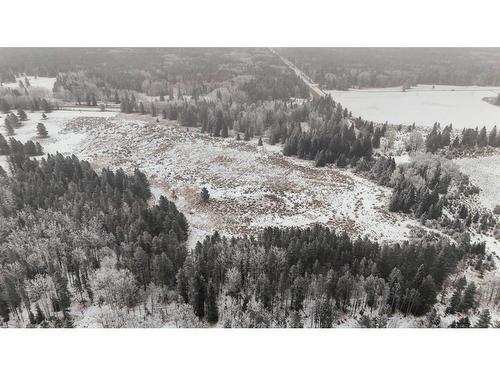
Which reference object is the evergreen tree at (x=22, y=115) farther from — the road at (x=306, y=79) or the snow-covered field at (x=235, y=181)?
the road at (x=306, y=79)

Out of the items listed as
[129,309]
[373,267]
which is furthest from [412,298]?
[129,309]

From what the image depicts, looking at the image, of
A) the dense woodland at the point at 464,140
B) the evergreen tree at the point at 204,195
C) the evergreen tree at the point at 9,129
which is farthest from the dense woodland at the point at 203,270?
the dense woodland at the point at 464,140

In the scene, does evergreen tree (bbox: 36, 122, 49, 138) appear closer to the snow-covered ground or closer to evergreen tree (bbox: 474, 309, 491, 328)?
the snow-covered ground

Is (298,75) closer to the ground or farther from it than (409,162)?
farther from it

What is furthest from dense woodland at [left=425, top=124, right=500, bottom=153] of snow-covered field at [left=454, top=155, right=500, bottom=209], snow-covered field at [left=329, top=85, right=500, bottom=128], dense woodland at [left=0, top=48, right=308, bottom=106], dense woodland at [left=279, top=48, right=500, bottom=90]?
dense woodland at [left=0, top=48, right=308, bottom=106]

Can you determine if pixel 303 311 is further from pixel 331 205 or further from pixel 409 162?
pixel 409 162

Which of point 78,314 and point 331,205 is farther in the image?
point 331,205
